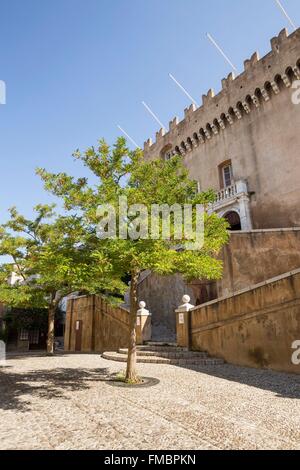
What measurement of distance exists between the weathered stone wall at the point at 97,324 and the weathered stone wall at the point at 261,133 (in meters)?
10.4

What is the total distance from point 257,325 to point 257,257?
5.23 m

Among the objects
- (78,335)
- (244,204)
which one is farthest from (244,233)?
(78,335)

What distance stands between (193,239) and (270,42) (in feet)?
60.2

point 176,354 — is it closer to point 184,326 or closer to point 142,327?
point 184,326

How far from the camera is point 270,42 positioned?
19250 mm

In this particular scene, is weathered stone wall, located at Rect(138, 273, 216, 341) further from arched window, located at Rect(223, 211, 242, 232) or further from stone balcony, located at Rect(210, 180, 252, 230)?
stone balcony, located at Rect(210, 180, 252, 230)

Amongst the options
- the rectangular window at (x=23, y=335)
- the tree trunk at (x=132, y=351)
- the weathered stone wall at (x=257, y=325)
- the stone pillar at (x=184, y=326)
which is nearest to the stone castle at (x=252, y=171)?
the stone pillar at (x=184, y=326)

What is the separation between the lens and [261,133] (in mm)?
19828

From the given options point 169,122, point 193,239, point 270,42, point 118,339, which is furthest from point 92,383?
point 169,122

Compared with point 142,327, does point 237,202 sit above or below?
above

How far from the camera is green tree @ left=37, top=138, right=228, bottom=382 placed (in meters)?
6.92

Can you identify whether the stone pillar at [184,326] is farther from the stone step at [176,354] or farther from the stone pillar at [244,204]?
the stone pillar at [244,204]

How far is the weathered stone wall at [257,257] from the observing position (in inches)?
539

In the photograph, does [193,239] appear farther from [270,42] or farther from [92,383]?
[270,42]
